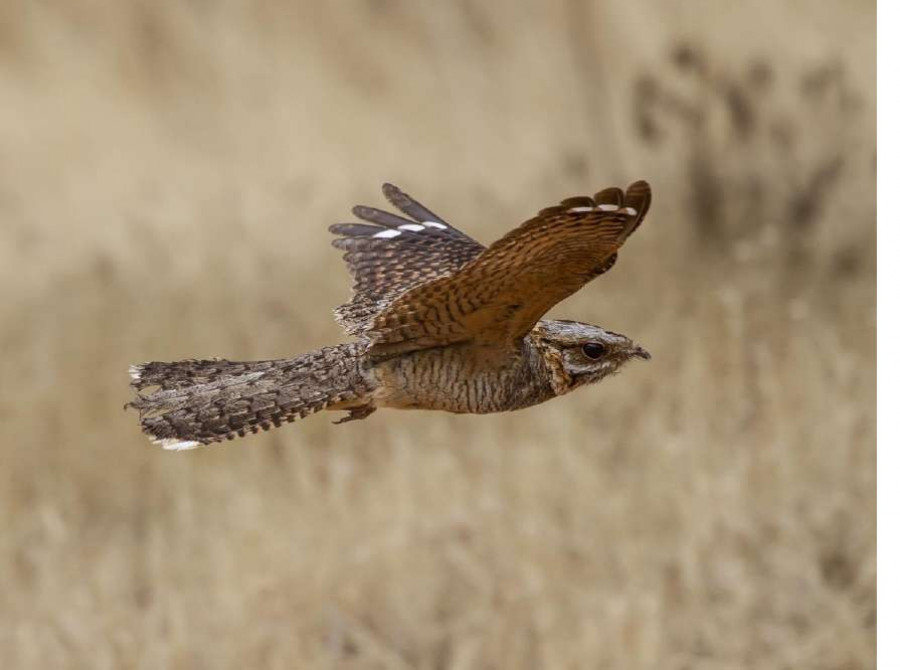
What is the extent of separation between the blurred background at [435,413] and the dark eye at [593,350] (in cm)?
367

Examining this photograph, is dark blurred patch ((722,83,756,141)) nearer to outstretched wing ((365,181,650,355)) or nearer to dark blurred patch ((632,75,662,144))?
dark blurred patch ((632,75,662,144))

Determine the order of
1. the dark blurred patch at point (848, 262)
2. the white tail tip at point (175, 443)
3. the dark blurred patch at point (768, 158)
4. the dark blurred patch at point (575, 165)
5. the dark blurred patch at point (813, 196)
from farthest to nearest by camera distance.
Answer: the dark blurred patch at point (848, 262) < the dark blurred patch at point (813, 196) < the dark blurred patch at point (575, 165) < the dark blurred patch at point (768, 158) < the white tail tip at point (175, 443)

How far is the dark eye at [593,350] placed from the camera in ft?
6.37

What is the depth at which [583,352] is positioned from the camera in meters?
1.94

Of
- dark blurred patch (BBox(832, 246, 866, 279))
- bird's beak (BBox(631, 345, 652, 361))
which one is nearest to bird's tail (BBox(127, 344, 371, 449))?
bird's beak (BBox(631, 345, 652, 361))

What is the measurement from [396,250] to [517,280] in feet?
3.34

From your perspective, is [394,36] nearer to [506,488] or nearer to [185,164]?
[185,164]

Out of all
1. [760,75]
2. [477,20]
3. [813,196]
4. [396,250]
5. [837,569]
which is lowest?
[396,250]

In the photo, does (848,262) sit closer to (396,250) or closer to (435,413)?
(435,413)

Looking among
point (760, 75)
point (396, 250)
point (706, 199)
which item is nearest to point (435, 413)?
point (706, 199)

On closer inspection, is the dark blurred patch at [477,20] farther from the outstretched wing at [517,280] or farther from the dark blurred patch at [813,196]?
the outstretched wing at [517,280]

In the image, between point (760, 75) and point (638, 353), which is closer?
point (638, 353)

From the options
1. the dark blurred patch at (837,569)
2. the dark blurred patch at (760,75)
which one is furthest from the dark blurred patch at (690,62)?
the dark blurred patch at (837,569)

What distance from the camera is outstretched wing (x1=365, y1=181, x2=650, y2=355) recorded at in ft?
5.52
